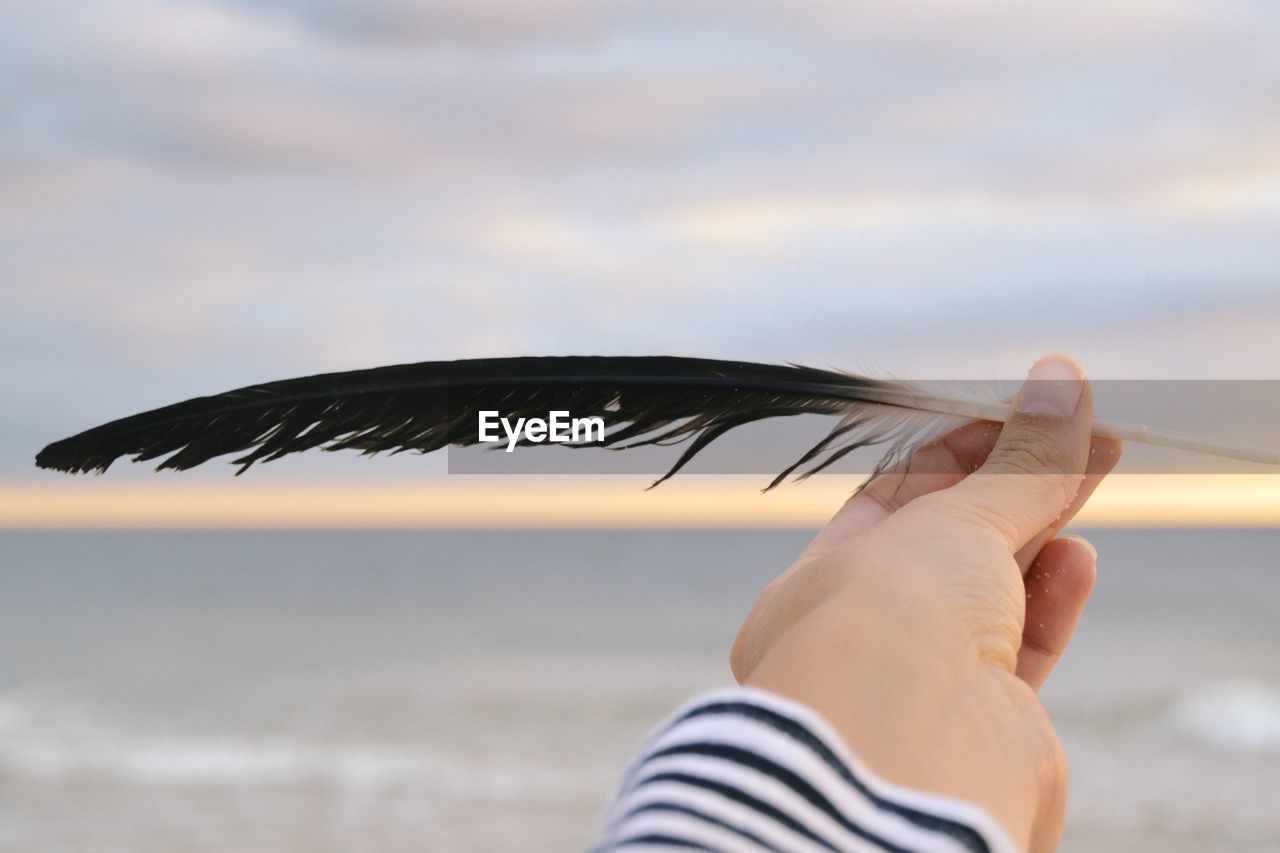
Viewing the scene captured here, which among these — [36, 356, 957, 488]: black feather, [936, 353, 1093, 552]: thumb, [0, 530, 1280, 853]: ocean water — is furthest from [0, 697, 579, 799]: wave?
[936, 353, 1093, 552]: thumb

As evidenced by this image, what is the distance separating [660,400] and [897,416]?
43 centimetres

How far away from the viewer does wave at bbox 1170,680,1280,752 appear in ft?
22.9

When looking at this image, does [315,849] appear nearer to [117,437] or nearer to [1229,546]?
[117,437]

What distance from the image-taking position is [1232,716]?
25.1 ft

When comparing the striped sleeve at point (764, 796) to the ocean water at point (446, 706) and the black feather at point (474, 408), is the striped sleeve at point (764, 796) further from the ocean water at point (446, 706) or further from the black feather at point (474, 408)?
the ocean water at point (446, 706)

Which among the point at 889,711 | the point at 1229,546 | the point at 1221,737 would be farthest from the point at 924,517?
the point at 1229,546

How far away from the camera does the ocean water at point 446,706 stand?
545 centimetres

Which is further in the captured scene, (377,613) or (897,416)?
(377,613)

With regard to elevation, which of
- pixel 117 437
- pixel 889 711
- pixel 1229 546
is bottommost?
pixel 1229 546

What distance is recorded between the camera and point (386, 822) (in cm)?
556

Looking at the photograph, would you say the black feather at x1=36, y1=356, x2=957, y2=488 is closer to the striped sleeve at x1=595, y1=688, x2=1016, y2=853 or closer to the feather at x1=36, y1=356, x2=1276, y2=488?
the feather at x1=36, y1=356, x2=1276, y2=488

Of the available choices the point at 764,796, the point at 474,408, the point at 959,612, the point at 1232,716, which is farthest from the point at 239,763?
the point at 1232,716

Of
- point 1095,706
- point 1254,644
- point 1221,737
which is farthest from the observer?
point 1254,644

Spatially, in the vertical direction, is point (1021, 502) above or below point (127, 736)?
above
